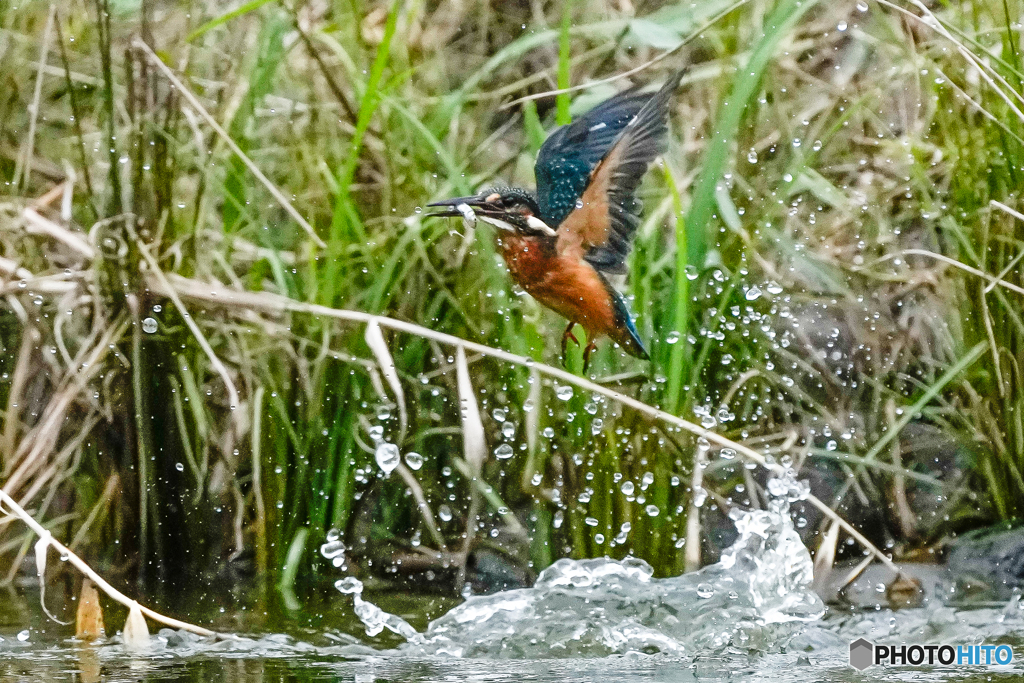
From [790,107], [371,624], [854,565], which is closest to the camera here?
[371,624]

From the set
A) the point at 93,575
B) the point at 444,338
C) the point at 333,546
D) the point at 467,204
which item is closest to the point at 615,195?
the point at 467,204

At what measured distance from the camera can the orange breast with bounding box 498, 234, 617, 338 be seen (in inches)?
61.8

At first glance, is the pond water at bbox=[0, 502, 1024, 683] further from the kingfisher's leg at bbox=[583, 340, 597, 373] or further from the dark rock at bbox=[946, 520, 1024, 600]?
the kingfisher's leg at bbox=[583, 340, 597, 373]

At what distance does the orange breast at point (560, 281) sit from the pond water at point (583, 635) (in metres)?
0.42

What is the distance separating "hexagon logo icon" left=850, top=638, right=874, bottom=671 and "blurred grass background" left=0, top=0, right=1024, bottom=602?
1.27 ft

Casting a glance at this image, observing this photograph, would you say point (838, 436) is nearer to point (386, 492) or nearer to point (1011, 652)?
point (1011, 652)

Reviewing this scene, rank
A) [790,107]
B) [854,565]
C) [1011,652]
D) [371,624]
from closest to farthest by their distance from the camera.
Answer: [1011,652]
[371,624]
[854,565]
[790,107]

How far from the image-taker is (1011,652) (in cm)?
136

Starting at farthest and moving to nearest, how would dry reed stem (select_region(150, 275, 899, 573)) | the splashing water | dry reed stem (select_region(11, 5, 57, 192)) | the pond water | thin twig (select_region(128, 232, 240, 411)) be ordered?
1. dry reed stem (select_region(11, 5, 57, 192))
2. thin twig (select_region(128, 232, 240, 411))
3. dry reed stem (select_region(150, 275, 899, 573))
4. the splashing water
5. the pond water

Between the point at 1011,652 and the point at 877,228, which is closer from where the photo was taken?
the point at 1011,652

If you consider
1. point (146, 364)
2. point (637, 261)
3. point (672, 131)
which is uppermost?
point (672, 131)

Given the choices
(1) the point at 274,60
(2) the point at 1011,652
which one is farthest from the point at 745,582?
(1) the point at 274,60

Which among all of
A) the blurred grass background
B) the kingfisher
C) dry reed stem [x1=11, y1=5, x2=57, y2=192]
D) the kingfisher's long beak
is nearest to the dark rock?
the blurred grass background

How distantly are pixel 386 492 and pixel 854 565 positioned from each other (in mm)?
816
